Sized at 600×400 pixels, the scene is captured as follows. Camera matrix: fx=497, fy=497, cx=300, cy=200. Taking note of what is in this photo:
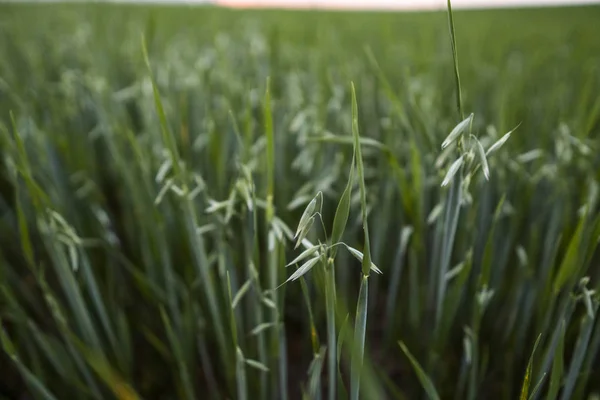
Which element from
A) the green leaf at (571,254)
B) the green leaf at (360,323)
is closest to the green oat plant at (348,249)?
the green leaf at (360,323)

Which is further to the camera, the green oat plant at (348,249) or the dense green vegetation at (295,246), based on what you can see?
the dense green vegetation at (295,246)

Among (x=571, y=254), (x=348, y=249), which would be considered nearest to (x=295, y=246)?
(x=348, y=249)

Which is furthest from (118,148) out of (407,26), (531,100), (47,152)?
(407,26)

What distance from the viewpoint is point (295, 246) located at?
34 centimetres

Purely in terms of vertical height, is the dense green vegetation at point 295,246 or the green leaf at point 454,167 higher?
the green leaf at point 454,167

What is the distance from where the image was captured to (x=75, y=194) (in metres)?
0.74

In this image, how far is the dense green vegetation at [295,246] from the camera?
40 cm

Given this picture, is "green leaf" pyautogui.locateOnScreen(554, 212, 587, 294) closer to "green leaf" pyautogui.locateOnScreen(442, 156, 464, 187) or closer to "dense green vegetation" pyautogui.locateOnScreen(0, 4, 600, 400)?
"dense green vegetation" pyautogui.locateOnScreen(0, 4, 600, 400)

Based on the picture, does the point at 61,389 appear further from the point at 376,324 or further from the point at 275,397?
the point at 376,324

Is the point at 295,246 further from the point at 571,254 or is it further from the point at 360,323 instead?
the point at 571,254

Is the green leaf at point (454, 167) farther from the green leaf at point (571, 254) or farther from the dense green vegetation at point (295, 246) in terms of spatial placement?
the green leaf at point (571, 254)

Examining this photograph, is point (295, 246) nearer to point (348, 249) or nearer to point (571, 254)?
point (348, 249)

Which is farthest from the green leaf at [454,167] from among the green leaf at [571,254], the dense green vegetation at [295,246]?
the green leaf at [571,254]

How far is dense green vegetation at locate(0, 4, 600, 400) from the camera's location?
1.30 feet
